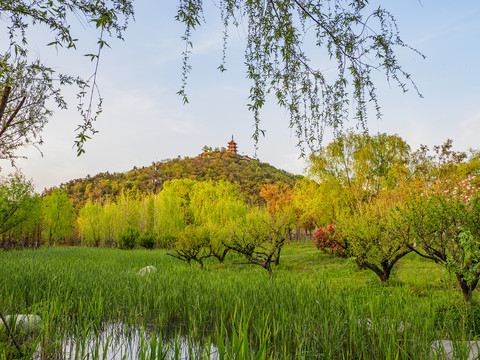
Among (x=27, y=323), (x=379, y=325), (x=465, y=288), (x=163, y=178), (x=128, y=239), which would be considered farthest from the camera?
(x=163, y=178)

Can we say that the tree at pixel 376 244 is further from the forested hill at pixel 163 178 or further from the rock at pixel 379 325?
the forested hill at pixel 163 178

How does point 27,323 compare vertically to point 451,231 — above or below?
below

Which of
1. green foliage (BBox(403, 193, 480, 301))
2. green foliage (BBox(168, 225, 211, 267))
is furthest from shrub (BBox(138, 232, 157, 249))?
green foliage (BBox(403, 193, 480, 301))

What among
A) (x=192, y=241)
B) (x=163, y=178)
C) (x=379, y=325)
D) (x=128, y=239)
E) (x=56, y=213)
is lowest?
(x=128, y=239)

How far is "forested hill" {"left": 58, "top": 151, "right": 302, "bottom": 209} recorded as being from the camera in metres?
65.0

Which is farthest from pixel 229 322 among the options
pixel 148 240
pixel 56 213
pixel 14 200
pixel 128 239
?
pixel 56 213

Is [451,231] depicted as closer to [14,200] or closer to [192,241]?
[192,241]

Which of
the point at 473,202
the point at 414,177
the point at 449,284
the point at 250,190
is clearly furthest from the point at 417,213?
the point at 250,190

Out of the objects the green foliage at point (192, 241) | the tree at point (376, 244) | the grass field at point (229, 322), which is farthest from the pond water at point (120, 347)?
the green foliage at point (192, 241)

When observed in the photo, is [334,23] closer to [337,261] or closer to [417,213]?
[417,213]

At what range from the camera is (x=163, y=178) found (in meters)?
70.2

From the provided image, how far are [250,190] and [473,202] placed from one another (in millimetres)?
59381

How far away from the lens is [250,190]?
214ft

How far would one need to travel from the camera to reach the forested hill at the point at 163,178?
65.0m
